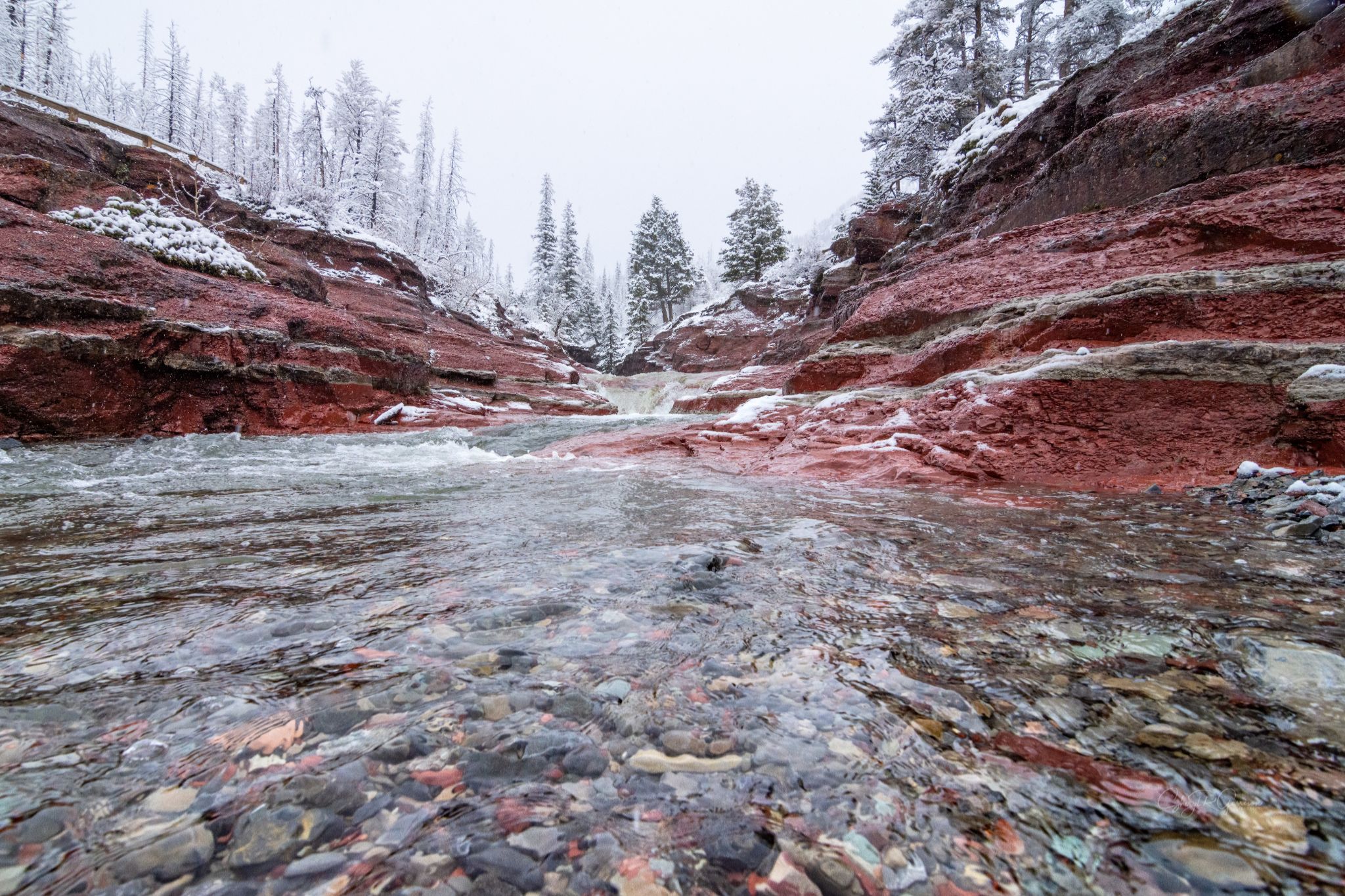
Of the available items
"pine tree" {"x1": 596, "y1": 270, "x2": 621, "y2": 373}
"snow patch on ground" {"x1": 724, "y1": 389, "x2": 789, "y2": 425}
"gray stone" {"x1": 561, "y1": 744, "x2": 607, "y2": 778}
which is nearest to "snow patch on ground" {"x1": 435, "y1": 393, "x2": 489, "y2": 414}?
"snow patch on ground" {"x1": 724, "y1": 389, "x2": 789, "y2": 425}

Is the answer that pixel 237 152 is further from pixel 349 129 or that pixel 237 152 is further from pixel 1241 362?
pixel 1241 362

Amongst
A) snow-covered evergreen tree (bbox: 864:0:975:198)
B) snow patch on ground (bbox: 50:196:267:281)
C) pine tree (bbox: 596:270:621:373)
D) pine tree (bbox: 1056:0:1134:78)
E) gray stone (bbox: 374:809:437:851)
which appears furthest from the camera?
pine tree (bbox: 596:270:621:373)

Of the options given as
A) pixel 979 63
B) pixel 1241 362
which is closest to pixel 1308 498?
pixel 1241 362

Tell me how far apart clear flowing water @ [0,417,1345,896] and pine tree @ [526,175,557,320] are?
52992 millimetres

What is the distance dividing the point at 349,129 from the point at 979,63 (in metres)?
49.8

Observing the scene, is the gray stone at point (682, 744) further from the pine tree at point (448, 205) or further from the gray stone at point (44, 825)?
the pine tree at point (448, 205)

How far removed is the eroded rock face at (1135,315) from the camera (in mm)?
5680

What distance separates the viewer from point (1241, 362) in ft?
18.5

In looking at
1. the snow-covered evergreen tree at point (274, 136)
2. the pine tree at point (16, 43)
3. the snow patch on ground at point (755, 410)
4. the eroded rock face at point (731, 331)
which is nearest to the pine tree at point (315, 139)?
the snow-covered evergreen tree at point (274, 136)

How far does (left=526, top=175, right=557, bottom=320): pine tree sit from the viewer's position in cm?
5306

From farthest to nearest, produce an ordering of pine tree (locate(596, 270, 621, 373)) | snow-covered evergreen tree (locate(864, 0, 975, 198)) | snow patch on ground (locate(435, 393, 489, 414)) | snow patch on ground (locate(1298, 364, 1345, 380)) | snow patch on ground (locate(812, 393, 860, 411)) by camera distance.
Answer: pine tree (locate(596, 270, 621, 373))
snow-covered evergreen tree (locate(864, 0, 975, 198))
snow patch on ground (locate(435, 393, 489, 414))
snow patch on ground (locate(812, 393, 860, 411))
snow patch on ground (locate(1298, 364, 1345, 380))

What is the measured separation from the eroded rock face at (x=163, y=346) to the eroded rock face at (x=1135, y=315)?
7636 millimetres

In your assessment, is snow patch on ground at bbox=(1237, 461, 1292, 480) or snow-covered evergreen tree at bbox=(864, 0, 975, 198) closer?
snow patch on ground at bbox=(1237, 461, 1292, 480)

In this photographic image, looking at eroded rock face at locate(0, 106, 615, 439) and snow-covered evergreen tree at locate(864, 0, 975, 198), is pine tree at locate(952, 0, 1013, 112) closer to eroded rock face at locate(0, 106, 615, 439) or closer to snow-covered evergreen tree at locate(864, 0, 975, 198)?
snow-covered evergreen tree at locate(864, 0, 975, 198)
